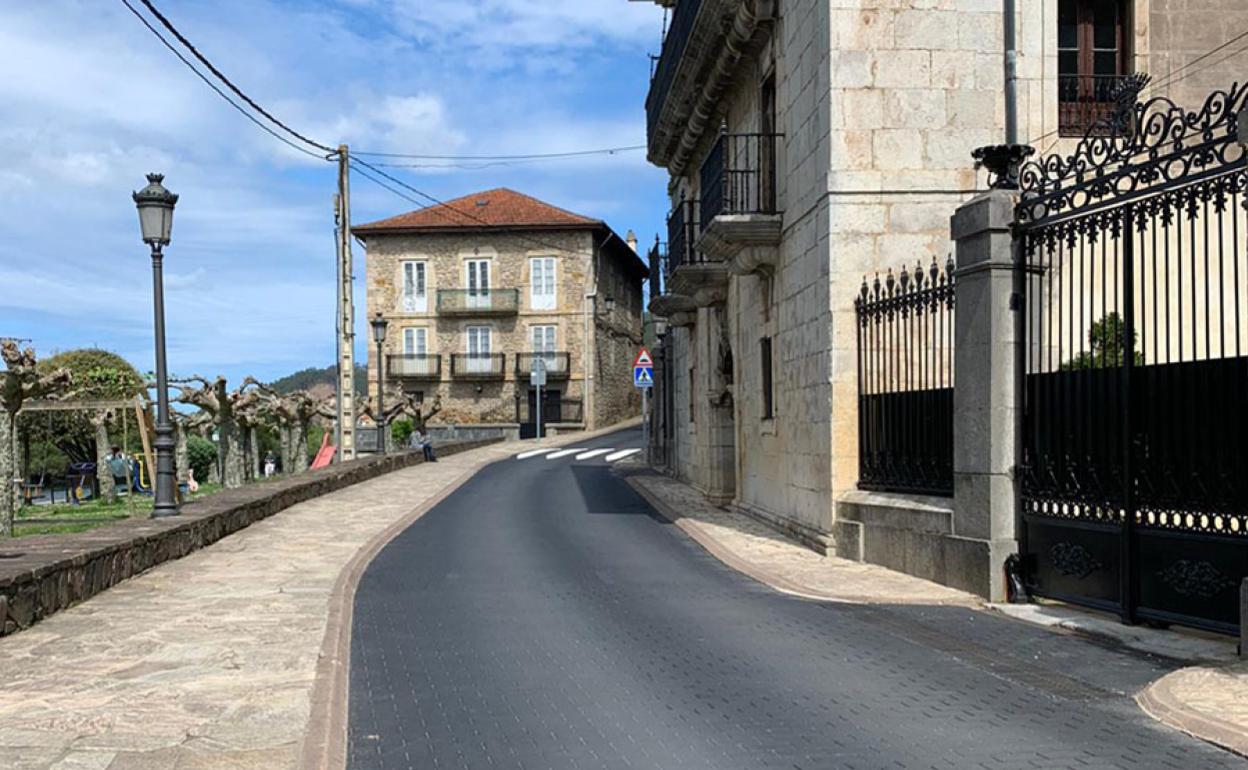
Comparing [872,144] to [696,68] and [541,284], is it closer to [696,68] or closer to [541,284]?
[696,68]

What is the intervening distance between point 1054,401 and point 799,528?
16.2 feet

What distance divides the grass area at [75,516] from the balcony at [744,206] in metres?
8.19

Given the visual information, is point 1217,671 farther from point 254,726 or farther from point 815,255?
point 815,255

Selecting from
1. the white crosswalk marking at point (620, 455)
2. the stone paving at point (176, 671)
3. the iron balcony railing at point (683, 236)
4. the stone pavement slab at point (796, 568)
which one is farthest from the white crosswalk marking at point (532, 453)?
the stone paving at point (176, 671)

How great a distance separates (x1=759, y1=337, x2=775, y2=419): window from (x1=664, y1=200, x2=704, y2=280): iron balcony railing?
12.9 ft

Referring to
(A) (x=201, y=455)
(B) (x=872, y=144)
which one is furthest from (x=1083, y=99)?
(A) (x=201, y=455)

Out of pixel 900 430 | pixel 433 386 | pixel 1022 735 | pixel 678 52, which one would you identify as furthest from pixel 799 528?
pixel 433 386

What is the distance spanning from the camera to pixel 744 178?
1592 cm

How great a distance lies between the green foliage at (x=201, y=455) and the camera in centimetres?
4547

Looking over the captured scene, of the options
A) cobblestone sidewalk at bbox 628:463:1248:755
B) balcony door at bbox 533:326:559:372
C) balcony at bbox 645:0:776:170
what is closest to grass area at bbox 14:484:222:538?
cobblestone sidewalk at bbox 628:463:1248:755

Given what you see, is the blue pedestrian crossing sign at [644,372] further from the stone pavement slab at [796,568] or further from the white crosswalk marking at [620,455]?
the stone pavement slab at [796,568]

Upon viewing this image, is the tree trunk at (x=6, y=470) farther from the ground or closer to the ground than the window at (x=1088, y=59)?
closer to the ground

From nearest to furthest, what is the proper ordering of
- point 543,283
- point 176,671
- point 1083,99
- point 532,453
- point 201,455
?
point 176,671 → point 1083,99 → point 532,453 → point 201,455 → point 543,283

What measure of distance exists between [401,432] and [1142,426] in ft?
151
